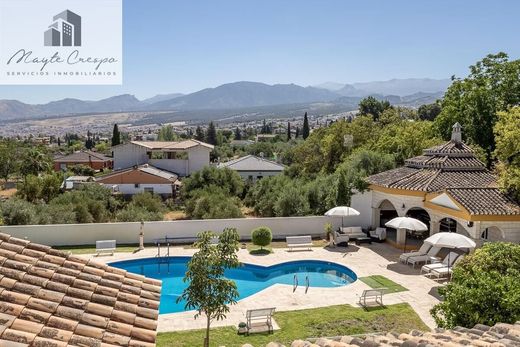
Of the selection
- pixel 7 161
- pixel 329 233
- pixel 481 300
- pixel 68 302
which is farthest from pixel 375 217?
pixel 7 161

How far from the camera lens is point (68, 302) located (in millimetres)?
5785

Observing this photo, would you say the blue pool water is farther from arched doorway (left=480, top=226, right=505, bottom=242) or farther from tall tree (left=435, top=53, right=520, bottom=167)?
tall tree (left=435, top=53, right=520, bottom=167)

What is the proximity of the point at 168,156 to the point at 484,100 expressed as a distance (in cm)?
3727

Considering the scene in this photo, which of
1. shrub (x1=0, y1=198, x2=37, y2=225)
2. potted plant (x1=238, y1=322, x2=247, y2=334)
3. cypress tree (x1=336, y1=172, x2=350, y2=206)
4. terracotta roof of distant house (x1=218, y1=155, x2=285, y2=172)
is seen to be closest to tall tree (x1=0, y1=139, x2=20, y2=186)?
terracotta roof of distant house (x1=218, y1=155, x2=285, y2=172)

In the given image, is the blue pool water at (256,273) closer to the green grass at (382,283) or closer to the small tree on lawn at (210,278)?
the green grass at (382,283)

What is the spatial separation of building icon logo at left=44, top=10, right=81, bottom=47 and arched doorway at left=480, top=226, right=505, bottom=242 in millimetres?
29306

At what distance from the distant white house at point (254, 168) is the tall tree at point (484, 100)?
26.9 meters

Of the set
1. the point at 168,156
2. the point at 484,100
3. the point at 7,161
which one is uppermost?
the point at 484,100

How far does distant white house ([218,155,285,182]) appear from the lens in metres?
57.4

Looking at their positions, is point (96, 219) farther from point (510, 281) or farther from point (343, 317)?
point (510, 281)

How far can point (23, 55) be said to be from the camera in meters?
27.2

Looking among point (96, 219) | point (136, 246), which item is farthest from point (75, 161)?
point (136, 246)

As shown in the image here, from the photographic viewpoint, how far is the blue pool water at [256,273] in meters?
18.4

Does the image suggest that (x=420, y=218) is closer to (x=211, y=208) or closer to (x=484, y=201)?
(x=484, y=201)
